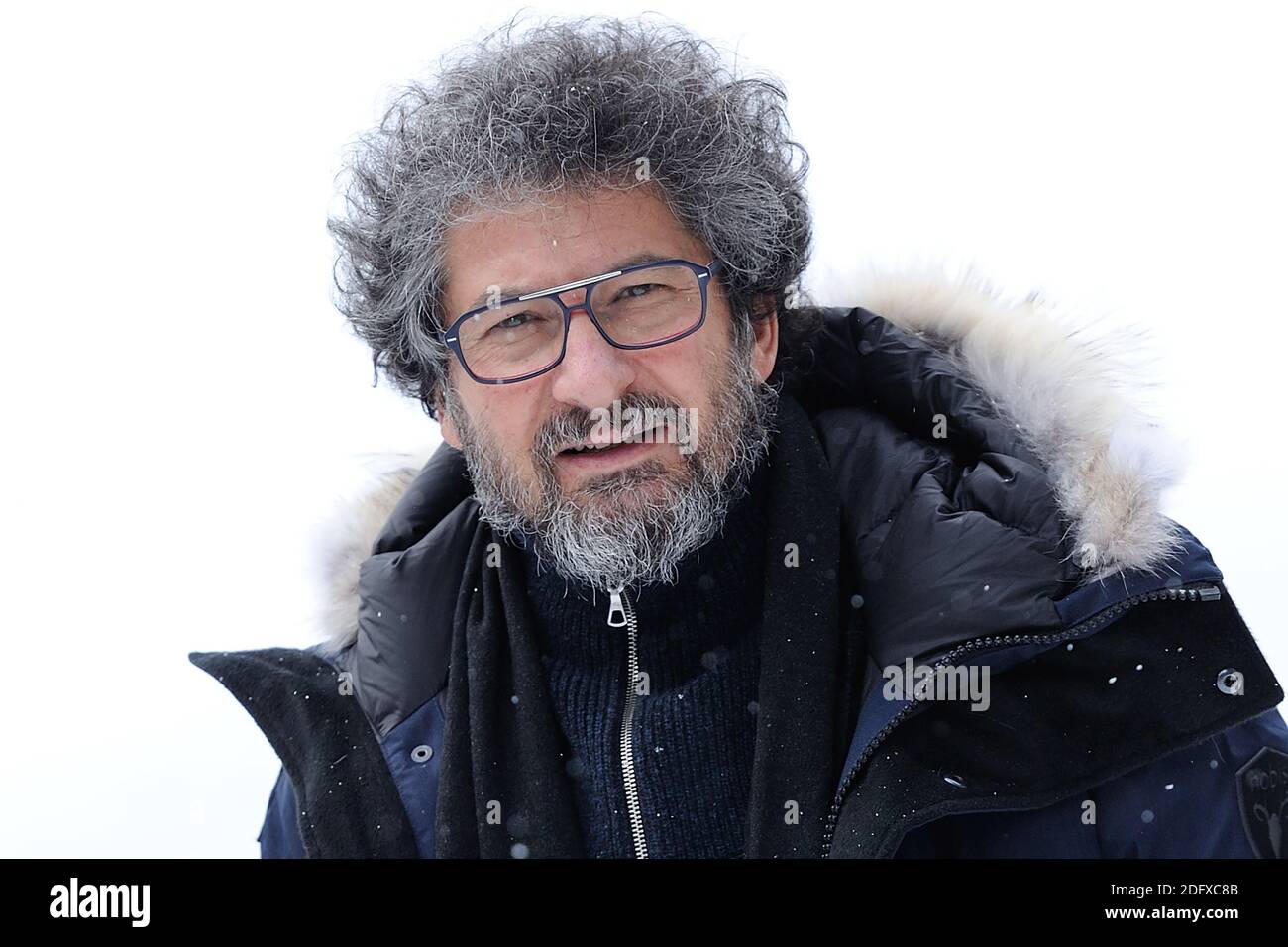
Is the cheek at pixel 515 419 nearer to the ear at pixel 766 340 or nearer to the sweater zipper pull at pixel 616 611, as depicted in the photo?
the sweater zipper pull at pixel 616 611

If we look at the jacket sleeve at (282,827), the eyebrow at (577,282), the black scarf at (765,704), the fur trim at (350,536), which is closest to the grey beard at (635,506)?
the black scarf at (765,704)

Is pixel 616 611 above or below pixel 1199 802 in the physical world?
above

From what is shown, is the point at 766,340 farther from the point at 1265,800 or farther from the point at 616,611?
the point at 1265,800

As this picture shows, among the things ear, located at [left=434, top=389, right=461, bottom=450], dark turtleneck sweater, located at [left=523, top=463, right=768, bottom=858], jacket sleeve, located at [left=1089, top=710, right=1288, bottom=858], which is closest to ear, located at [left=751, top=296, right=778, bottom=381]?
dark turtleneck sweater, located at [left=523, top=463, right=768, bottom=858]

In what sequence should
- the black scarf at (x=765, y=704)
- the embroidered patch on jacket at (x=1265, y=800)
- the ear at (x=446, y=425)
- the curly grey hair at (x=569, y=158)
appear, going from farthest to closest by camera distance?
the ear at (x=446, y=425) → the curly grey hair at (x=569, y=158) → the black scarf at (x=765, y=704) → the embroidered patch on jacket at (x=1265, y=800)

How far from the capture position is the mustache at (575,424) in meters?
1.98

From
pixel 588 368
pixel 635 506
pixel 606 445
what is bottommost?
pixel 635 506

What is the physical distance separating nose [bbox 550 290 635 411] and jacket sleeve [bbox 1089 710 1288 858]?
1.04m

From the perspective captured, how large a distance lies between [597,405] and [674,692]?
0.56 m

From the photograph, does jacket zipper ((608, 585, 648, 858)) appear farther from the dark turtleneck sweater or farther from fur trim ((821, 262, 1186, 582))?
fur trim ((821, 262, 1186, 582))

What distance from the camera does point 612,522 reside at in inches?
81.6

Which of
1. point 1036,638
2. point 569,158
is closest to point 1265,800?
point 1036,638

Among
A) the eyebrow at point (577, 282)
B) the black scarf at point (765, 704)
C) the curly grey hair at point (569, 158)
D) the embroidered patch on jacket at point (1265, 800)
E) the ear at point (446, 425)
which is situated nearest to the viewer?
the embroidered patch on jacket at point (1265, 800)

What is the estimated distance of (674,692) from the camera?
2.06 m
